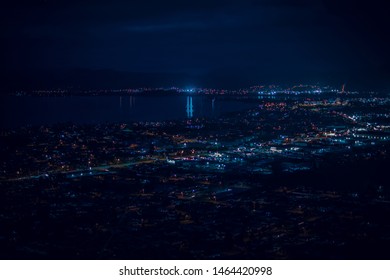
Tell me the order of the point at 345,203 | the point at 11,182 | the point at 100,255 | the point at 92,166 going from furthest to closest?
the point at 92,166 → the point at 11,182 → the point at 345,203 → the point at 100,255

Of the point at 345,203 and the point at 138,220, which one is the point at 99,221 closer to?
the point at 138,220

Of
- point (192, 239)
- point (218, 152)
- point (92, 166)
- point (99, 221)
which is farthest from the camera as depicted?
point (218, 152)

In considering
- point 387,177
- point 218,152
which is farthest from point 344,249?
point 218,152

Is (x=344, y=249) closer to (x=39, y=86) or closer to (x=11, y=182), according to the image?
(x=11, y=182)

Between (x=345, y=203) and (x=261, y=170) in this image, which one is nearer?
(x=345, y=203)

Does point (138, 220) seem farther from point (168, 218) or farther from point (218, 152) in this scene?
point (218, 152)

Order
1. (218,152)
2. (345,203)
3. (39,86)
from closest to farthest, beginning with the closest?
(345,203)
(218,152)
(39,86)

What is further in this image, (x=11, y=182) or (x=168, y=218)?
(x=11, y=182)

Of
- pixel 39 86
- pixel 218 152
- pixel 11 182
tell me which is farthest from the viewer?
pixel 39 86

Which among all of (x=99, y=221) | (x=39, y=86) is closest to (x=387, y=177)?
(x=99, y=221)
